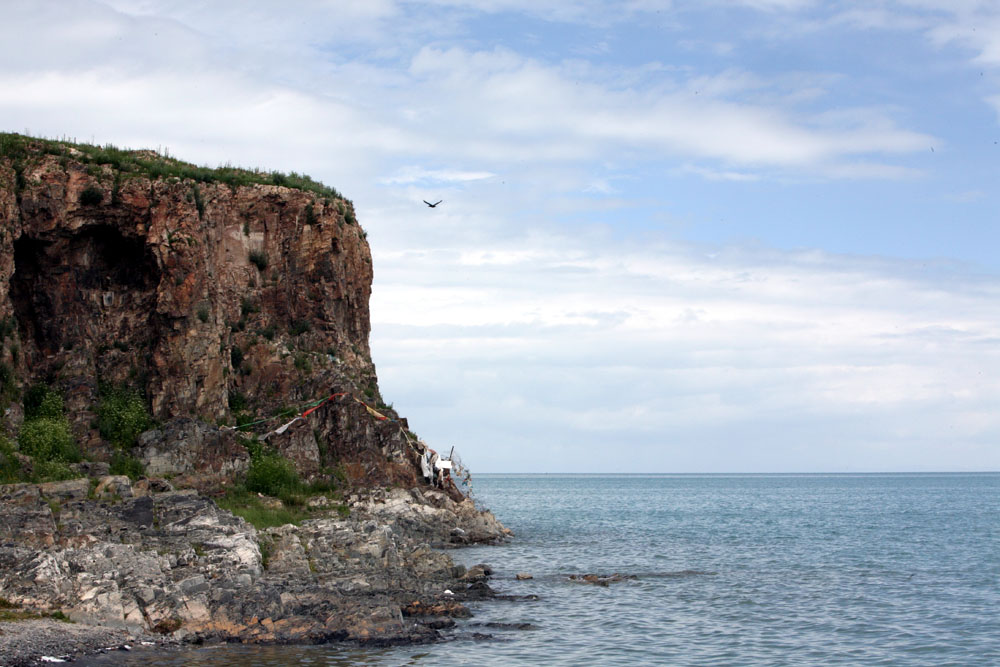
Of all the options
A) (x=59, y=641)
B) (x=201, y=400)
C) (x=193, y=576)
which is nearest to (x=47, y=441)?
(x=201, y=400)

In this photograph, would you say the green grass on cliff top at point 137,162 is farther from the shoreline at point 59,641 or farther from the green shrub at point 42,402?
the shoreline at point 59,641

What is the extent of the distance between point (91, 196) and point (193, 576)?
802 inches

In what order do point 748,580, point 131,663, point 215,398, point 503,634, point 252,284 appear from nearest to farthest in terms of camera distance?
point 131,663, point 503,634, point 748,580, point 215,398, point 252,284

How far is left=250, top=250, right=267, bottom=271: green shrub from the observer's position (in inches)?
1838

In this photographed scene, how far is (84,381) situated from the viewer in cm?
3938

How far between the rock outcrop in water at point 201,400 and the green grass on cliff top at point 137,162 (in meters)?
0.12

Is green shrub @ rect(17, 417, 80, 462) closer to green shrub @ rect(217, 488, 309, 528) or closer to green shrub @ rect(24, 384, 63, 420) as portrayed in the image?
green shrub @ rect(24, 384, 63, 420)

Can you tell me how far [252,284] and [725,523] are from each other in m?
42.5

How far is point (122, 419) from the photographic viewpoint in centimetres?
3831

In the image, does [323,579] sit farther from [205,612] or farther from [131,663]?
[131,663]

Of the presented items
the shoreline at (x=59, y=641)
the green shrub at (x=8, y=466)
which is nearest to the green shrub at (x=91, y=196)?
the green shrub at (x=8, y=466)

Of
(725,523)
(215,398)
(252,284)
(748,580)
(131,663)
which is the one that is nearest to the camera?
(131,663)

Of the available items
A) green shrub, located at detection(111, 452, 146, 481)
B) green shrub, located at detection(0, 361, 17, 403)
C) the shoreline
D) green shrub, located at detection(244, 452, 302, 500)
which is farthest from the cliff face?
the shoreline

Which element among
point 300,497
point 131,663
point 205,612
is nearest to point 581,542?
point 300,497
